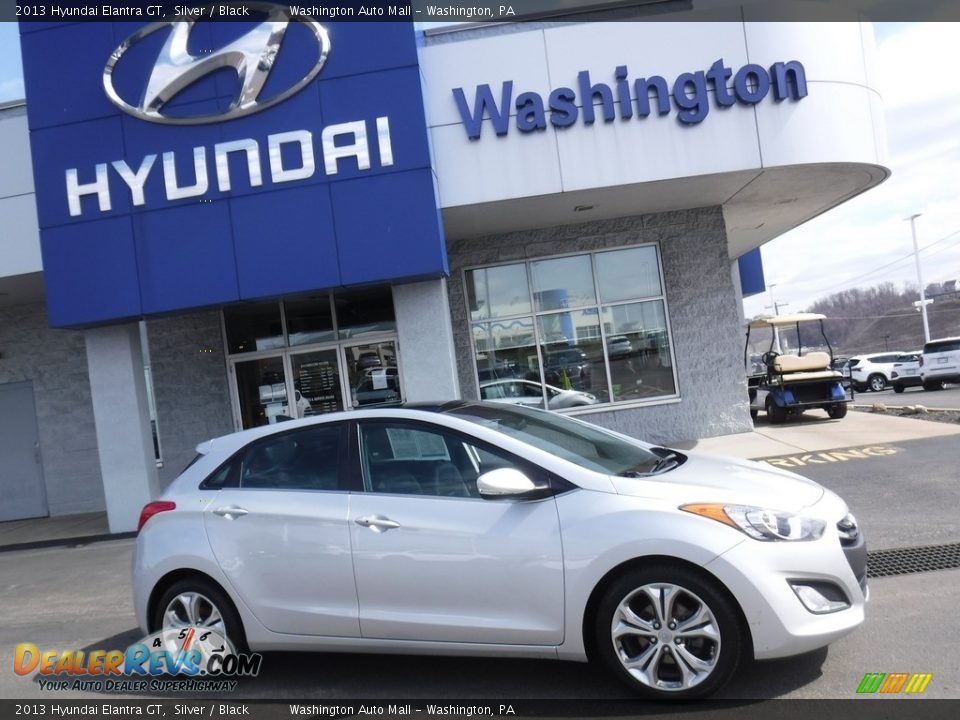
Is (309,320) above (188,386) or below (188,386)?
above

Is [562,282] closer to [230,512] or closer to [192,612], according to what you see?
[230,512]

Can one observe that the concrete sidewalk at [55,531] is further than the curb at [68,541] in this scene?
Yes

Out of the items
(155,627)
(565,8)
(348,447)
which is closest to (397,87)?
(565,8)

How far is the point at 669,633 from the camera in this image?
3766mm

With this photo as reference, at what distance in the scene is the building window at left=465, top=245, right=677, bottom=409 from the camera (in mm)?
13211

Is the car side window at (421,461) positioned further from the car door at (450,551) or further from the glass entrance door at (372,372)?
the glass entrance door at (372,372)

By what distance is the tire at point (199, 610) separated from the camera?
4.57 meters

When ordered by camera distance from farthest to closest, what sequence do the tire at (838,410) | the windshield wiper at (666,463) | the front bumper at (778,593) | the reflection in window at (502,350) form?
the tire at (838,410)
the reflection in window at (502,350)
the windshield wiper at (666,463)
the front bumper at (778,593)

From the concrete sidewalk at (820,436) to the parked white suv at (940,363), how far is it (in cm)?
1216

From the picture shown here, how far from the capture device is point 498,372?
13383mm

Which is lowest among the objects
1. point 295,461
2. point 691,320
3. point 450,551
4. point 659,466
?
point 450,551

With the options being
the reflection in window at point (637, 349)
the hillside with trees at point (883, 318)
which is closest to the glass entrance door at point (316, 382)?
the reflection in window at point (637, 349)

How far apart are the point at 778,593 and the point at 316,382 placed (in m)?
9.90

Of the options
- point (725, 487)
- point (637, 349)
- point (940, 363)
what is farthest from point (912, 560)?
point (940, 363)
